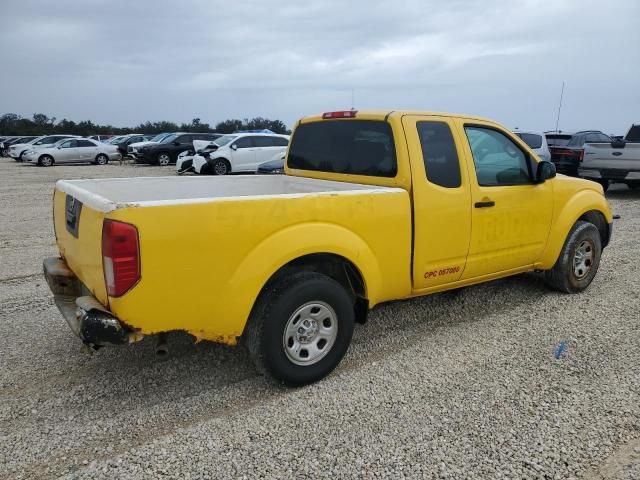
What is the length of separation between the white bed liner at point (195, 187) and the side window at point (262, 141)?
44.4 ft

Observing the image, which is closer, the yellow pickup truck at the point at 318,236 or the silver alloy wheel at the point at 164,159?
the yellow pickup truck at the point at 318,236

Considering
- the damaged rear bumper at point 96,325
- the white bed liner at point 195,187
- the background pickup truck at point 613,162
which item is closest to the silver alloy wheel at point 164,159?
the background pickup truck at point 613,162

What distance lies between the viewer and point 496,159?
14.3 feet

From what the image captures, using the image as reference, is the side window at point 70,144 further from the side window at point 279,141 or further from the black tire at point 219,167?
the side window at point 279,141

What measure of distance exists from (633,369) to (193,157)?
1649 centimetres

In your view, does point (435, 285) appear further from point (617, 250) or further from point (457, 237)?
point (617, 250)

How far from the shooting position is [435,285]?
4.02 metres

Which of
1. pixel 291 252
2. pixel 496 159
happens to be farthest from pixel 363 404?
pixel 496 159

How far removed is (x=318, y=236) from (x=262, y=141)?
15640 millimetres

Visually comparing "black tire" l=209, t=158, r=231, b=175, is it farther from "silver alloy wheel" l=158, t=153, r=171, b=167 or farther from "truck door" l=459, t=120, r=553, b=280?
"truck door" l=459, t=120, r=553, b=280

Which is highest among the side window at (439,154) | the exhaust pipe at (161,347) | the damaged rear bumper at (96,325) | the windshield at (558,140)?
the side window at (439,154)

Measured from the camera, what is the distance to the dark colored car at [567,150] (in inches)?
525

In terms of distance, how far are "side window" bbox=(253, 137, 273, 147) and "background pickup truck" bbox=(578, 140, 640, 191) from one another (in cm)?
1033

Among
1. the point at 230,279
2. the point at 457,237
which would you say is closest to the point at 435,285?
the point at 457,237
